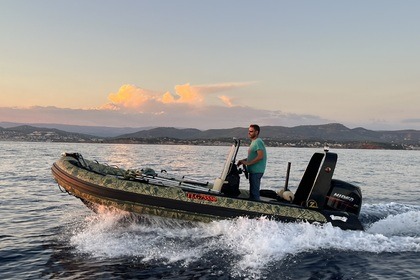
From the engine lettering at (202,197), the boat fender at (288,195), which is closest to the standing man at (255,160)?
the engine lettering at (202,197)

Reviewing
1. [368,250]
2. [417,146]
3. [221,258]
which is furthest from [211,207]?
[417,146]

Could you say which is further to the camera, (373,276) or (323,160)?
(323,160)

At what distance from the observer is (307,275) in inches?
278

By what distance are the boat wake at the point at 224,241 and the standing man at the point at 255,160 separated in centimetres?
94

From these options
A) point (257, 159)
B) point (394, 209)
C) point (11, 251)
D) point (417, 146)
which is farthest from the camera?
point (417, 146)

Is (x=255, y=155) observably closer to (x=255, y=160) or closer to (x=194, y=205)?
(x=255, y=160)

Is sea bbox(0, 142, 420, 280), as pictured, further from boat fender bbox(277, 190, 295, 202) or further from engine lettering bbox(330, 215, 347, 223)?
boat fender bbox(277, 190, 295, 202)

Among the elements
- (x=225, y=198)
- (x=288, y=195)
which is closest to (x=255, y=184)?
(x=225, y=198)

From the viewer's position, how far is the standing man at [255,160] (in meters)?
9.09

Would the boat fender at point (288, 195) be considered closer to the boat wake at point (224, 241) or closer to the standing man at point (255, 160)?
the standing man at point (255, 160)

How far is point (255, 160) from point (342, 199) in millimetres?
2448

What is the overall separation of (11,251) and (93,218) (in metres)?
Result: 3.01

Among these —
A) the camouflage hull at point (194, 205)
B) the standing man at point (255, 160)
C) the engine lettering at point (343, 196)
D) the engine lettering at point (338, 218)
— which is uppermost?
the standing man at point (255, 160)

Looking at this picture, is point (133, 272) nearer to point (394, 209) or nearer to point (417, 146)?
point (394, 209)
